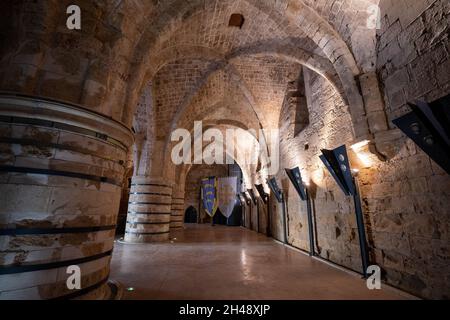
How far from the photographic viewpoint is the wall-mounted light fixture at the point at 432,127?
2199mm

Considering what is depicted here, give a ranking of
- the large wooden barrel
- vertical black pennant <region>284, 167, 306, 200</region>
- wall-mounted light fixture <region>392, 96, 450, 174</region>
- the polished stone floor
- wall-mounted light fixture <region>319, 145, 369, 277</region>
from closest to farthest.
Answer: wall-mounted light fixture <region>392, 96, 450, 174</region>
the polished stone floor
wall-mounted light fixture <region>319, 145, 369, 277</region>
vertical black pennant <region>284, 167, 306, 200</region>
the large wooden barrel

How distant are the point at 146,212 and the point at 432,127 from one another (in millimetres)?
7441

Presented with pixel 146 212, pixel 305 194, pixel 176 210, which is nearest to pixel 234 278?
pixel 305 194

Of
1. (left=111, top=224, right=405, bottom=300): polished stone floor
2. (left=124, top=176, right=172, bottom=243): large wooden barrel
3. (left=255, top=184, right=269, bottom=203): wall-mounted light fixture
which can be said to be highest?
(left=255, top=184, right=269, bottom=203): wall-mounted light fixture

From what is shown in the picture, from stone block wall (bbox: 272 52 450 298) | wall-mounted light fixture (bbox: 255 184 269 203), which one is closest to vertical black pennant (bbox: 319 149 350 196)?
stone block wall (bbox: 272 52 450 298)

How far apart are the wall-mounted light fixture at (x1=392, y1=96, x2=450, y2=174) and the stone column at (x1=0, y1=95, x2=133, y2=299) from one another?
12.2 feet

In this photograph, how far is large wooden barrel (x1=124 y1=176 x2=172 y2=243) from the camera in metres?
7.01

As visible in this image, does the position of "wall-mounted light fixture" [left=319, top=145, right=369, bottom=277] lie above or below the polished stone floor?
above

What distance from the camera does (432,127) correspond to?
2.31 m

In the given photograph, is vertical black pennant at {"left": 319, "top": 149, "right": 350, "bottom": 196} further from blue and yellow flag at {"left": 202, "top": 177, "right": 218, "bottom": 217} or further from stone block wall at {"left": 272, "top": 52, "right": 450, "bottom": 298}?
blue and yellow flag at {"left": 202, "top": 177, "right": 218, "bottom": 217}

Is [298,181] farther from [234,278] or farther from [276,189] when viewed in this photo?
[234,278]

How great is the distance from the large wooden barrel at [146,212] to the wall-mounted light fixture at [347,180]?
569 cm

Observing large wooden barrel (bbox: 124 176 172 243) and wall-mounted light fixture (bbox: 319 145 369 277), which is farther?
large wooden barrel (bbox: 124 176 172 243)

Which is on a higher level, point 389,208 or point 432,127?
point 432,127
